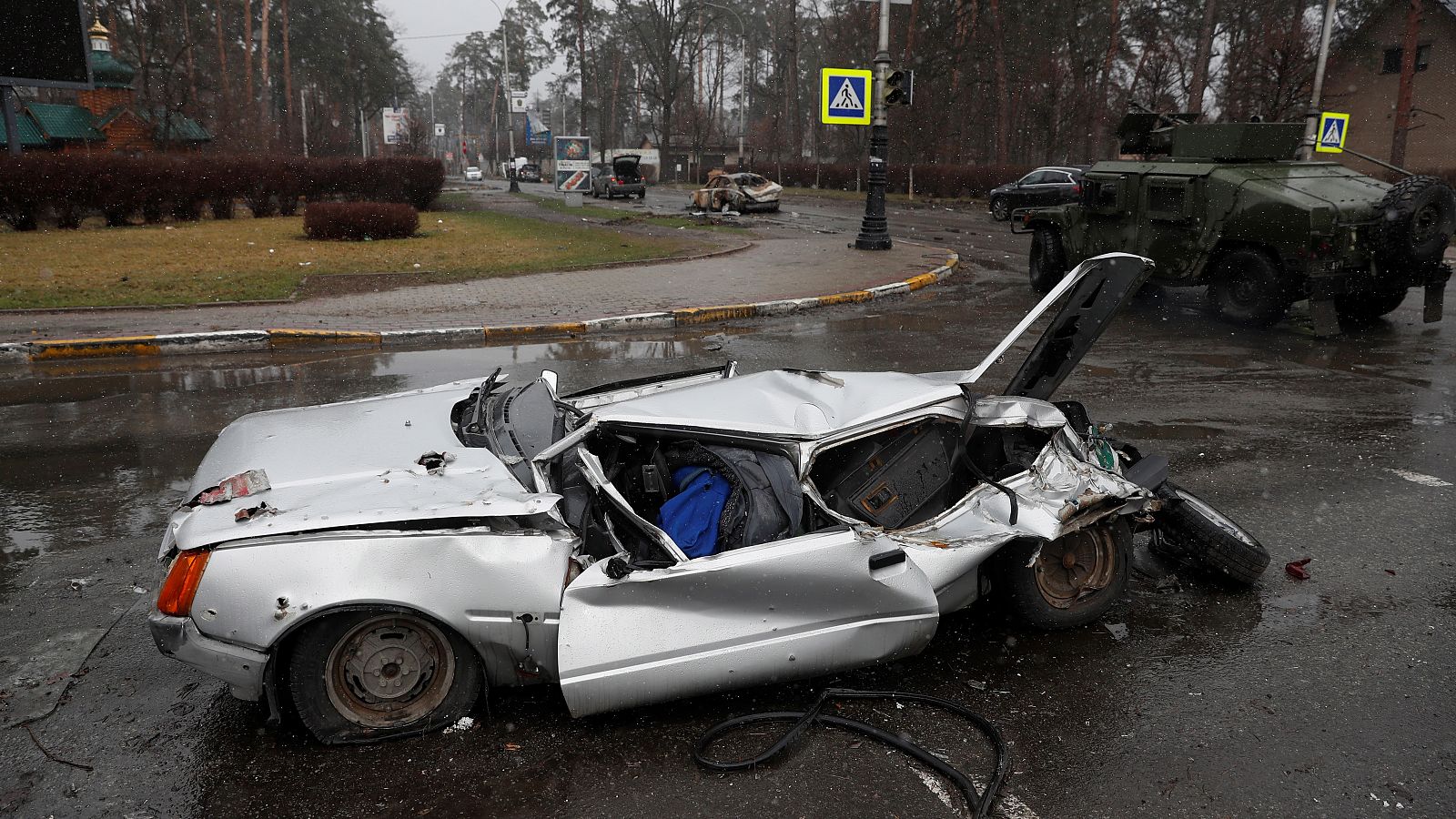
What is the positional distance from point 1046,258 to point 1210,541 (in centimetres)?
958

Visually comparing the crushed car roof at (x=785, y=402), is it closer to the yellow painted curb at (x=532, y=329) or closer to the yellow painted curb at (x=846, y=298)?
the yellow painted curb at (x=532, y=329)

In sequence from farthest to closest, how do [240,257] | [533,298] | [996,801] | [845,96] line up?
[240,257]
[845,96]
[533,298]
[996,801]

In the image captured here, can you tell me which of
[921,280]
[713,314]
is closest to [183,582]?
[713,314]

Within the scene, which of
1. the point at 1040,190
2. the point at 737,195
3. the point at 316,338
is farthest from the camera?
the point at 737,195

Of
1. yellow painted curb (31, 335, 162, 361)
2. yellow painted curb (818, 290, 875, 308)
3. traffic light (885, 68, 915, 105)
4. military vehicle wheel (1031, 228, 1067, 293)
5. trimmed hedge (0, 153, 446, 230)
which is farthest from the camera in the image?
trimmed hedge (0, 153, 446, 230)

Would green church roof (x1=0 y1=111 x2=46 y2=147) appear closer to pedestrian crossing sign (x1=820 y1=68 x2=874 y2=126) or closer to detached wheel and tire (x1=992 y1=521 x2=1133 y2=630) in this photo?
pedestrian crossing sign (x1=820 y1=68 x2=874 y2=126)

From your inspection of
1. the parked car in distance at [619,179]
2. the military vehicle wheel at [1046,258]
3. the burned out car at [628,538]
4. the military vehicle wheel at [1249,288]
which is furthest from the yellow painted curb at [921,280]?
the parked car in distance at [619,179]

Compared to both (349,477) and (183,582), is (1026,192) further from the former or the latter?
(183,582)

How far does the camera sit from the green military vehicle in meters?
9.54

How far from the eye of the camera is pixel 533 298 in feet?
42.2

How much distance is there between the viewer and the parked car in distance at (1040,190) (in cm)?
2656

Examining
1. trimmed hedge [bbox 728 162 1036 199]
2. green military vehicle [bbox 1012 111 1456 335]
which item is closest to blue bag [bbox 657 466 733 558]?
green military vehicle [bbox 1012 111 1456 335]

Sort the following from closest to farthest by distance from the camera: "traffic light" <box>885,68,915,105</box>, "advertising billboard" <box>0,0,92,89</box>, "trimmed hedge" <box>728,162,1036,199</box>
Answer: "traffic light" <box>885,68,915,105</box> < "advertising billboard" <box>0,0,92,89</box> < "trimmed hedge" <box>728,162,1036,199</box>

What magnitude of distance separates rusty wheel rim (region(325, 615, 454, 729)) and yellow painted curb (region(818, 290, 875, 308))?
10.1m
